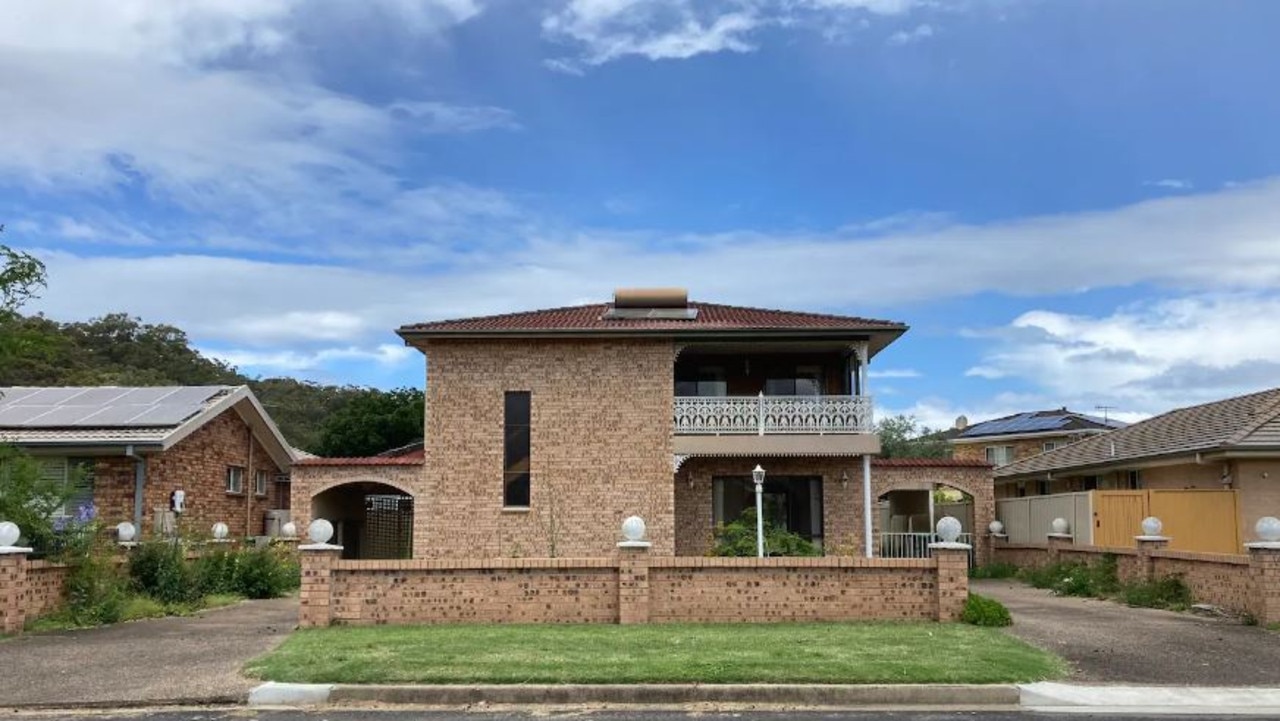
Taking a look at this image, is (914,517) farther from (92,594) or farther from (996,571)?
(92,594)

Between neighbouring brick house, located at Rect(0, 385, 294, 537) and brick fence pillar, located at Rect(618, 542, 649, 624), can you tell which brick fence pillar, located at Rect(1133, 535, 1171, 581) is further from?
neighbouring brick house, located at Rect(0, 385, 294, 537)

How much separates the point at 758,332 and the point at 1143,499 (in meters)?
7.76

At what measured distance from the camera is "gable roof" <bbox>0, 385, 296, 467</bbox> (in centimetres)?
2098

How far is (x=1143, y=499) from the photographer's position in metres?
20.3

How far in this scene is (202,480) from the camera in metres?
24.1

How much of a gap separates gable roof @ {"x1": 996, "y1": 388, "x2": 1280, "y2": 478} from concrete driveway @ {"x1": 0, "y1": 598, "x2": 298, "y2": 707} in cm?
1658

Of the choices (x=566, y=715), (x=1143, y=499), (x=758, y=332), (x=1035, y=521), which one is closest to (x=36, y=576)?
(x=566, y=715)

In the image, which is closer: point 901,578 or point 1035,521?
point 901,578

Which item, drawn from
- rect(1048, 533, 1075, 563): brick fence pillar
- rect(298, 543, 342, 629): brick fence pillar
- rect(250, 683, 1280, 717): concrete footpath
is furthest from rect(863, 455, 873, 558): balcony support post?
rect(250, 683, 1280, 717): concrete footpath

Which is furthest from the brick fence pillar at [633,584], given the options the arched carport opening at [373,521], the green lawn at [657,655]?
the arched carport opening at [373,521]

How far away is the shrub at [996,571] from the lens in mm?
24719

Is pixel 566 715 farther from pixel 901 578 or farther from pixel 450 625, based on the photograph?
pixel 901 578

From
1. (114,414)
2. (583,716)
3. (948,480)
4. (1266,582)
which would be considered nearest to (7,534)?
(583,716)

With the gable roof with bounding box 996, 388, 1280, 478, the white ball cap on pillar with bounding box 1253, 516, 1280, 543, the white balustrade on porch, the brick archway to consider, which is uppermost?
the gable roof with bounding box 996, 388, 1280, 478
